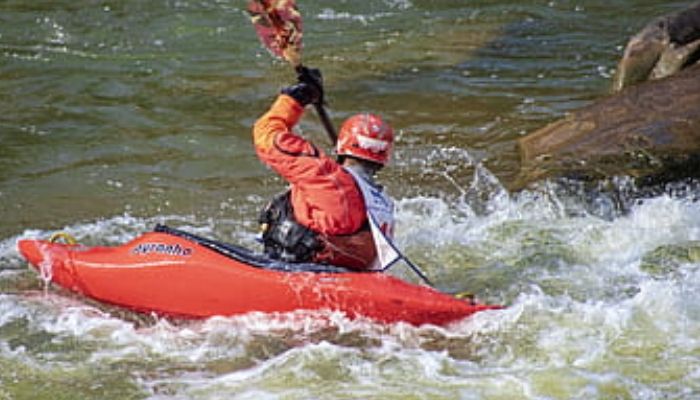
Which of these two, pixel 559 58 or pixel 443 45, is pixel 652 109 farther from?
pixel 443 45

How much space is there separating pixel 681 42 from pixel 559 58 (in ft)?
6.04

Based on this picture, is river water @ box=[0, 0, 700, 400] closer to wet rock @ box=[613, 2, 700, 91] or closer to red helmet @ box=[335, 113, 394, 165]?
wet rock @ box=[613, 2, 700, 91]

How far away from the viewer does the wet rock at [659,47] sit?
32.8 ft

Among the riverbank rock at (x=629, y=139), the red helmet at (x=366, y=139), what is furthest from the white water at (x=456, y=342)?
the riverbank rock at (x=629, y=139)

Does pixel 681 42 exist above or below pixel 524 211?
above

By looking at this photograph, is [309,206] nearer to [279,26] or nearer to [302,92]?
[302,92]

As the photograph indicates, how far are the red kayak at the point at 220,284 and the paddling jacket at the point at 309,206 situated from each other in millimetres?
106

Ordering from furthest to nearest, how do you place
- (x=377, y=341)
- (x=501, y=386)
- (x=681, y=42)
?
(x=681, y=42), (x=377, y=341), (x=501, y=386)

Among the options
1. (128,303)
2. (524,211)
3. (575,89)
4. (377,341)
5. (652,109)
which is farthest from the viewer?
(575,89)

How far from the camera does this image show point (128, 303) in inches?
262

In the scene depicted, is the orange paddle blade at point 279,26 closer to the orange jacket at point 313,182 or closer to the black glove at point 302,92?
the black glove at point 302,92

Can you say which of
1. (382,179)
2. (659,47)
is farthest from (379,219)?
(659,47)

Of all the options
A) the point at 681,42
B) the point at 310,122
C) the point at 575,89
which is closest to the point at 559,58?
the point at 575,89

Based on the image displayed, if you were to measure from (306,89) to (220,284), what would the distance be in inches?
42.8
